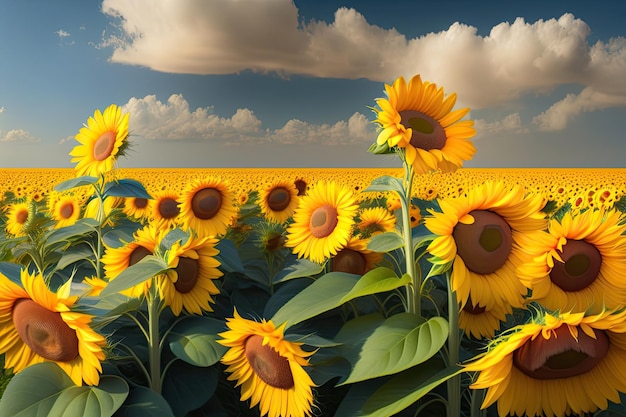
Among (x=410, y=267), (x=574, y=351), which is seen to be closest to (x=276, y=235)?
(x=410, y=267)

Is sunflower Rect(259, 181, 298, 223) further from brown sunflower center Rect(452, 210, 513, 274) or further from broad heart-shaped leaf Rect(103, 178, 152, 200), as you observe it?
brown sunflower center Rect(452, 210, 513, 274)

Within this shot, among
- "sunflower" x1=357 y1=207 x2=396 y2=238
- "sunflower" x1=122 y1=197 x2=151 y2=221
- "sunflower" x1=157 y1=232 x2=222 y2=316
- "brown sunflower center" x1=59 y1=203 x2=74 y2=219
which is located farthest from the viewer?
"sunflower" x1=122 y1=197 x2=151 y2=221

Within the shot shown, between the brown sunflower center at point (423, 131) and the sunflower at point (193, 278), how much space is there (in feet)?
3.19

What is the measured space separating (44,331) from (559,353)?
1617mm

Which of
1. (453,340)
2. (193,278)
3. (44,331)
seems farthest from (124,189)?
(453,340)

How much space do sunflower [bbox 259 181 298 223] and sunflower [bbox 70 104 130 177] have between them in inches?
63.4

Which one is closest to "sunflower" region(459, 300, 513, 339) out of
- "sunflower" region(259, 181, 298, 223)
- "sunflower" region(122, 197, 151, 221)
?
"sunflower" region(259, 181, 298, 223)

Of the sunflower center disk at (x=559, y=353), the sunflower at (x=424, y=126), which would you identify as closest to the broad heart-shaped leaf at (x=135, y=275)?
the sunflower at (x=424, y=126)

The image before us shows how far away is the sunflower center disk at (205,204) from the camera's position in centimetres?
351

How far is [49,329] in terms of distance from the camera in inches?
67.6

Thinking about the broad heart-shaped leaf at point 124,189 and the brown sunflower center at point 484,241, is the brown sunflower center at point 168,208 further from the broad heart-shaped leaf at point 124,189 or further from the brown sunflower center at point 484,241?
the brown sunflower center at point 484,241

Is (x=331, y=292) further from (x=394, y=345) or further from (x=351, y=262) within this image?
(x=351, y=262)

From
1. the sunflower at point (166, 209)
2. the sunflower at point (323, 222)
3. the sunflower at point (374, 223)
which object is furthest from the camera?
the sunflower at point (166, 209)

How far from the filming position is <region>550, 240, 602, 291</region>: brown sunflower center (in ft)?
5.42
